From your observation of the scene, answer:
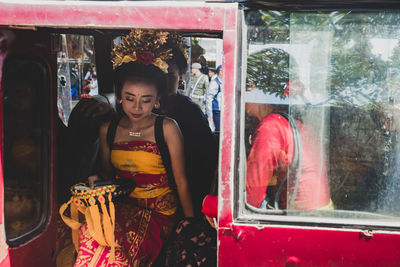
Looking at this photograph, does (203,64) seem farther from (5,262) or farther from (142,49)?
(5,262)

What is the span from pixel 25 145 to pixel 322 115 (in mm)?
1530

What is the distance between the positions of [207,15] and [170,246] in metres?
1.37

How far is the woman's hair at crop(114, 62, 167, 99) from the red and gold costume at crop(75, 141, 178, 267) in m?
0.39

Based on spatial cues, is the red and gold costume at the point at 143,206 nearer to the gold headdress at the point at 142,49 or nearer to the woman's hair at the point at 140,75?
the woman's hair at the point at 140,75

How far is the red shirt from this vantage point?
1.54 m

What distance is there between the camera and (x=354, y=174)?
1513mm

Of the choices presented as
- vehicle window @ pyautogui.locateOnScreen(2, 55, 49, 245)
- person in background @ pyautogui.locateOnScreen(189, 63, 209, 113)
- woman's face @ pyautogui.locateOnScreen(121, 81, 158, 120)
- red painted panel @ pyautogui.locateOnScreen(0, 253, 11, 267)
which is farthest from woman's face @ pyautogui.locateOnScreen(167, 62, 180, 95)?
person in background @ pyautogui.locateOnScreen(189, 63, 209, 113)

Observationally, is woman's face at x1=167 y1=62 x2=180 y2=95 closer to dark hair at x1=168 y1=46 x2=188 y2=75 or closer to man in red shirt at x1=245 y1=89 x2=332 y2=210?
dark hair at x1=168 y1=46 x2=188 y2=75

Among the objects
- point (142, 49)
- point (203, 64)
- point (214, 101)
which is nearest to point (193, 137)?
point (142, 49)

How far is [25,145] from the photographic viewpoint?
6.48 ft

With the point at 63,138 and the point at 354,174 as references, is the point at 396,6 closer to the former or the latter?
the point at 354,174

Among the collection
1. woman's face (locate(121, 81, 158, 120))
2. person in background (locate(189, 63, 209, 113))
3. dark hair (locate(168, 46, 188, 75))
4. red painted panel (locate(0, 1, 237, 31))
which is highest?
person in background (locate(189, 63, 209, 113))

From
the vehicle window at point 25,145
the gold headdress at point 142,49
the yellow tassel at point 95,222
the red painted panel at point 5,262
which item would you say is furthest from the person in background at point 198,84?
the red painted panel at point 5,262

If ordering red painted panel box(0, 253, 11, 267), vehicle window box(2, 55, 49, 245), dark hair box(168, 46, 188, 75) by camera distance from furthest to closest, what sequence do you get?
dark hair box(168, 46, 188, 75) → vehicle window box(2, 55, 49, 245) → red painted panel box(0, 253, 11, 267)
